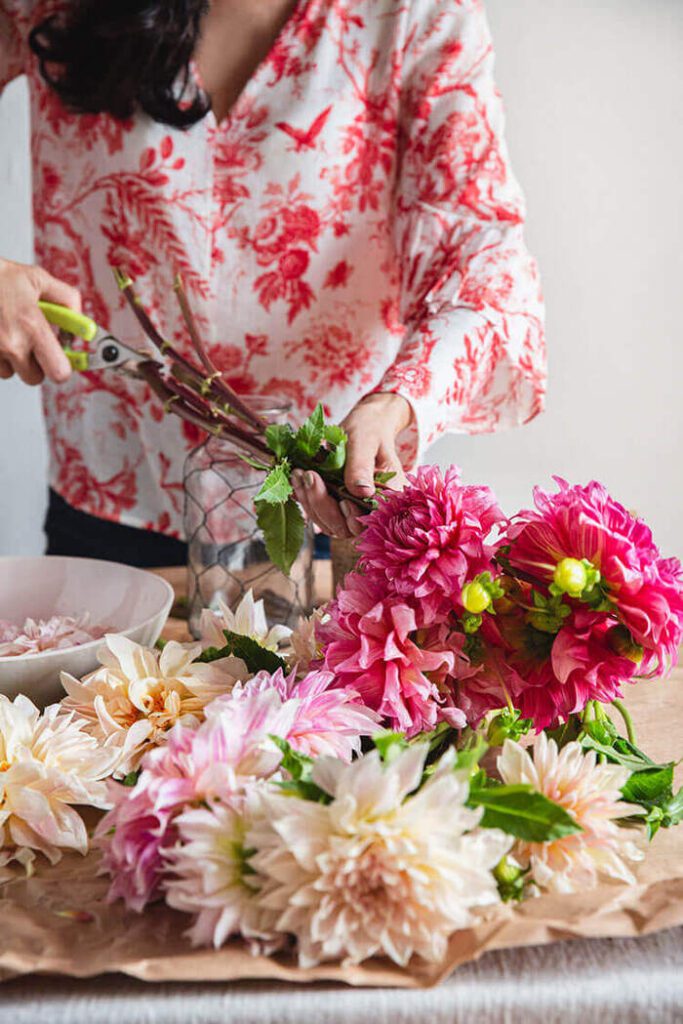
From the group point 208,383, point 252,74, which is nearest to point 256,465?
point 208,383

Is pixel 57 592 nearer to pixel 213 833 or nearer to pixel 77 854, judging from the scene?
pixel 77 854

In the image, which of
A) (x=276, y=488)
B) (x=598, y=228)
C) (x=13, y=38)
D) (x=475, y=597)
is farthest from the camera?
(x=598, y=228)

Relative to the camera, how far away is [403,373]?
849 millimetres

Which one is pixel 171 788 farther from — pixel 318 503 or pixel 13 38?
pixel 13 38

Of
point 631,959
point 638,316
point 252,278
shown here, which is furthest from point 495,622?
point 638,316

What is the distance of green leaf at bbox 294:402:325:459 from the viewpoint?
64cm

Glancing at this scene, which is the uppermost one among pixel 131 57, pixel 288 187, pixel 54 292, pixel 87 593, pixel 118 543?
pixel 131 57

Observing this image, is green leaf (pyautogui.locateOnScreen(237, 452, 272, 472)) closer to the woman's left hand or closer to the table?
the woman's left hand

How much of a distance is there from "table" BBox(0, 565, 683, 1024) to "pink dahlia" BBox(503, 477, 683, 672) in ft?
0.46

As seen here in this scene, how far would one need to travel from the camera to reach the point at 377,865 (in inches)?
15.4

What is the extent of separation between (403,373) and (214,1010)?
21.9 inches

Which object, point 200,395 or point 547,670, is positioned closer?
point 547,670

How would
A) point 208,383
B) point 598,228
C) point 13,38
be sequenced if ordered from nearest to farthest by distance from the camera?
point 208,383, point 13,38, point 598,228

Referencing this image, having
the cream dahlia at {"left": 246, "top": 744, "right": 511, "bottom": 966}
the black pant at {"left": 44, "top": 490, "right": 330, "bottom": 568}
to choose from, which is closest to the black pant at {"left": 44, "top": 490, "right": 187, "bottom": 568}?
the black pant at {"left": 44, "top": 490, "right": 330, "bottom": 568}
